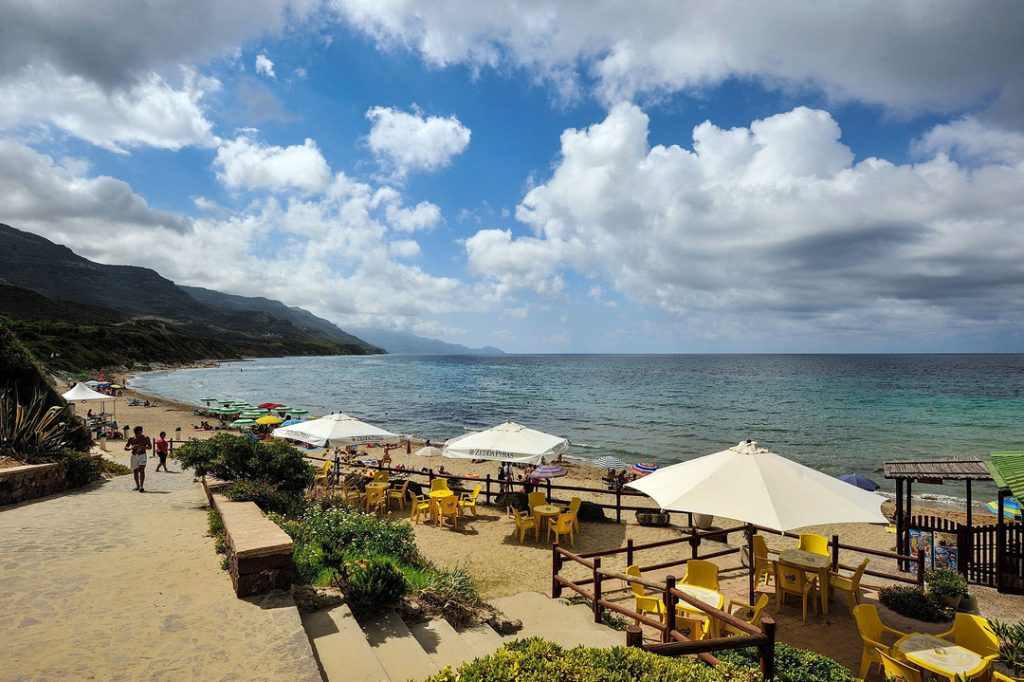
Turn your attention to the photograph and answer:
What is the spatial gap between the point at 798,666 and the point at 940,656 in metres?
2.18

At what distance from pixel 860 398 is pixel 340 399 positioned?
57.9 meters

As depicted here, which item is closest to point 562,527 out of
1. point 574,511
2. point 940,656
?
point 574,511

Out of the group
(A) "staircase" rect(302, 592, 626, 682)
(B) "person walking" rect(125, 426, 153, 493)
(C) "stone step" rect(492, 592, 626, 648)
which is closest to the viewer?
(A) "staircase" rect(302, 592, 626, 682)

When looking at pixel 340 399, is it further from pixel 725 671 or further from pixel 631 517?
pixel 725 671

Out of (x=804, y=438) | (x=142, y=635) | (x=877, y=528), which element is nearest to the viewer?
(x=142, y=635)

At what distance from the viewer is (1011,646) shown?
218 inches

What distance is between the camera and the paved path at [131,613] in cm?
417

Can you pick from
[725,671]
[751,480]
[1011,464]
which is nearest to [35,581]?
[725,671]

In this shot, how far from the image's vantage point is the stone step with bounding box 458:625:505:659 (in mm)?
5765

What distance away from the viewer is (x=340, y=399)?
56719 millimetres

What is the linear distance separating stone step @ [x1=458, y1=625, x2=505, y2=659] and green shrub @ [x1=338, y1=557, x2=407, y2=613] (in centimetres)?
96

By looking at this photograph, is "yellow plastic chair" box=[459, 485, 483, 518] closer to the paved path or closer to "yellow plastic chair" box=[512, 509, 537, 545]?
"yellow plastic chair" box=[512, 509, 537, 545]

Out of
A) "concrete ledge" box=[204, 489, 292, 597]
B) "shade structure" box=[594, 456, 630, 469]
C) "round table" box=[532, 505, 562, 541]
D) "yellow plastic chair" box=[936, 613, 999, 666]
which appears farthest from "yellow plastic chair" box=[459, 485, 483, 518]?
"yellow plastic chair" box=[936, 613, 999, 666]

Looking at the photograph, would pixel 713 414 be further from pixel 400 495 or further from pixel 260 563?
pixel 260 563
